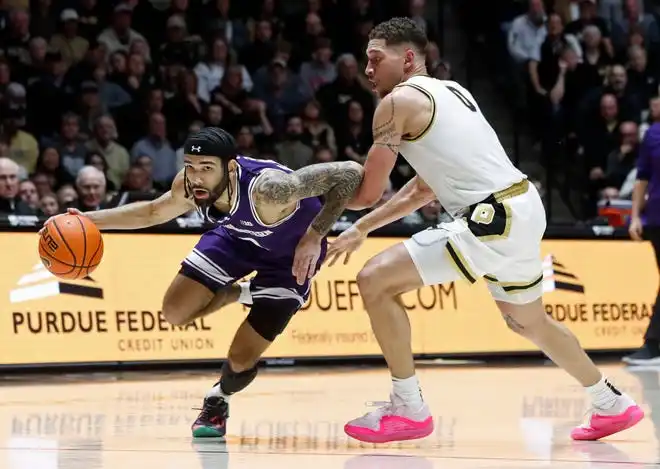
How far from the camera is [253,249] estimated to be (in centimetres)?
689

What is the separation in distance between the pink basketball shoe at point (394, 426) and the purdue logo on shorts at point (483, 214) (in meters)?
0.97

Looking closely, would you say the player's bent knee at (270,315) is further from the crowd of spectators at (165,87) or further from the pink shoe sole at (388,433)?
the crowd of spectators at (165,87)

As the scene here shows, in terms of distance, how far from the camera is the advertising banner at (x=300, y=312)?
10.3 meters

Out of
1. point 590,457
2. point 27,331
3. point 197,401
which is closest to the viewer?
point 590,457

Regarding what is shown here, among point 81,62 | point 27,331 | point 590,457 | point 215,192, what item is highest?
point 81,62

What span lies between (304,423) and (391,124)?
2.08 meters

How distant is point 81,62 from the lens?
1430cm

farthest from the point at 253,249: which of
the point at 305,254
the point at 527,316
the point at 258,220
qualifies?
the point at 527,316

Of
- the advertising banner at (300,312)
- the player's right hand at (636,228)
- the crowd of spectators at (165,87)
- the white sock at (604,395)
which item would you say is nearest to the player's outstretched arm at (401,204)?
the white sock at (604,395)

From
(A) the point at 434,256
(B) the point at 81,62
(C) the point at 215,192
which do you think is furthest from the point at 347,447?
(B) the point at 81,62

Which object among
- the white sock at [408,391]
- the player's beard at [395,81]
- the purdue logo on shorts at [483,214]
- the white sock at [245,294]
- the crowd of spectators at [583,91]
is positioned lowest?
the white sock at [408,391]

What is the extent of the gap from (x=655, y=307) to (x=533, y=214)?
5398 millimetres

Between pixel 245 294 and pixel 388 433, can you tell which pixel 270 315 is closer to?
pixel 245 294

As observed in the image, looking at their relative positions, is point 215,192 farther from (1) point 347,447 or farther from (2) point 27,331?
(2) point 27,331
